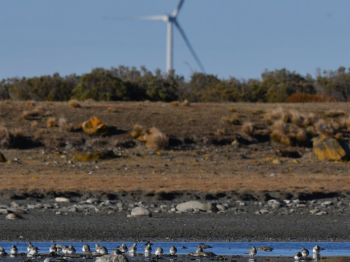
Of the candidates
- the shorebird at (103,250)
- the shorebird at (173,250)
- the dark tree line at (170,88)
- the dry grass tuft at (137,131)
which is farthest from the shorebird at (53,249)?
the dark tree line at (170,88)

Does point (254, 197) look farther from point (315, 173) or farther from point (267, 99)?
point (267, 99)

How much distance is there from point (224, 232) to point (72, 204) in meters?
5.27

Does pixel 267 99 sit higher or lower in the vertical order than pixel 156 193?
higher

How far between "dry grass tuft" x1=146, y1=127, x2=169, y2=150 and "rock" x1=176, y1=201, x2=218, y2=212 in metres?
10.4

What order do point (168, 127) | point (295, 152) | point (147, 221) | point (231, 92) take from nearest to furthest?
point (147, 221) → point (295, 152) → point (168, 127) → point (231, 92)

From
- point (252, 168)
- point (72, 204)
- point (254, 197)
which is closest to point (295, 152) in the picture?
point (252, 168)

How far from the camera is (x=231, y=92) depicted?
49969mm

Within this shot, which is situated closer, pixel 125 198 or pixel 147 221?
pixel 147 221

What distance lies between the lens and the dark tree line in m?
44.4

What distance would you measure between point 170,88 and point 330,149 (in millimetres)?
25323

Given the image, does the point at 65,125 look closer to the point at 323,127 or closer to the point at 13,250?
the point at 323,127

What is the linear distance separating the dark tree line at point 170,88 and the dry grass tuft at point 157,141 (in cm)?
1562

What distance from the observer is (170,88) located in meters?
49.9

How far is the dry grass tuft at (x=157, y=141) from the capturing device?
26562mm
